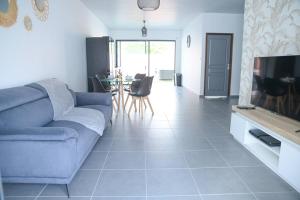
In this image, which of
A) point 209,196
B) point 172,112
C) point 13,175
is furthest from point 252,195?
point 172,112

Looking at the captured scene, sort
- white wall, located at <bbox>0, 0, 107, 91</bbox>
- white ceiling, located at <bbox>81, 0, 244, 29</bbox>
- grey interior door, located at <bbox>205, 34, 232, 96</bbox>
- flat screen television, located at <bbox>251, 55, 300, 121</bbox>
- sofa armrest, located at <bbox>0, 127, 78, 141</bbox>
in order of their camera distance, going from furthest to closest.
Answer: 1. grey interior door, located at <bbox>205, 34, 232, 96</bbox>
2. white ceiling, located at <bbox>81, 0, 244, 29</bbox>
3. white wall, located at <bbox>0, 0, 107, 91</bbox>
4. flat screen television, located at <bbox>251, 55, 300, 121</bbox>
5. sofa armrest, located at <bbox>0, 127, 78, 141</bbox>

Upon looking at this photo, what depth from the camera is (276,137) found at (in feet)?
7.57

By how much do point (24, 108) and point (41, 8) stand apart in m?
1.84

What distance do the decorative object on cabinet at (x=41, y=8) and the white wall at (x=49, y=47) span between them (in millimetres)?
89

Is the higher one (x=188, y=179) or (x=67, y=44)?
(x=67, y=44)

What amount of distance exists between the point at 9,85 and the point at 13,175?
3.83ft

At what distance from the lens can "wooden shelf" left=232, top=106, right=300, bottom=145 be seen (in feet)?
6.79

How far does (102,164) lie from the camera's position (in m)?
2.52

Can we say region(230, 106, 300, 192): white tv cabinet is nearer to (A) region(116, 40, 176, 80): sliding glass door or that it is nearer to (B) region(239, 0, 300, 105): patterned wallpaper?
(B) region(239, 0, 300, 105): patterned wallpaper

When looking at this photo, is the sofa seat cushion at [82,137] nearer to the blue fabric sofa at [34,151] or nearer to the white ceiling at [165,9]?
the blue fabric sofa at [34,151]

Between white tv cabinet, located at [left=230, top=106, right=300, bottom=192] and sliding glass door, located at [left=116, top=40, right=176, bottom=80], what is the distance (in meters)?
8.01

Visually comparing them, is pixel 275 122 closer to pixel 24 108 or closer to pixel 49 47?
pixel 24 108

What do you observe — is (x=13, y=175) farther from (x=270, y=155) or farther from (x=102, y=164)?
(x=270, y=155)

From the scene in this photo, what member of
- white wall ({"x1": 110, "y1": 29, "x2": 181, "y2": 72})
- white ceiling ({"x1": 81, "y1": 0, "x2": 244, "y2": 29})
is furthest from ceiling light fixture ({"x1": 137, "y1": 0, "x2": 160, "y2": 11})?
white wall ({"x1": 110, "y1": 29, "x2": 181, "y2": 72})
